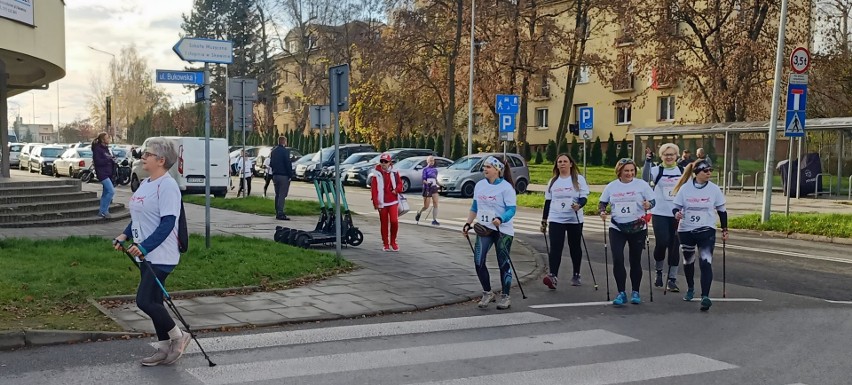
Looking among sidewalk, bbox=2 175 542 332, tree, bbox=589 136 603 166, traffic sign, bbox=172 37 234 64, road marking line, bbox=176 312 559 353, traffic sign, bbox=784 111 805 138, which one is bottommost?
road marking line, bbox=176 312 559 353

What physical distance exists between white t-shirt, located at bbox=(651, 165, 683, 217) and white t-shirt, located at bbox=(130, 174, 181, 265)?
5.90m

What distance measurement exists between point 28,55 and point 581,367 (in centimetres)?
1442

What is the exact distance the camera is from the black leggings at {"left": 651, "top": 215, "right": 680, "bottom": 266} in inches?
388

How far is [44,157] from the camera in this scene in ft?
134

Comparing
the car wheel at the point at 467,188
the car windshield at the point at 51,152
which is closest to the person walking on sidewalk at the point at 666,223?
the car wheel at the point at 467,188

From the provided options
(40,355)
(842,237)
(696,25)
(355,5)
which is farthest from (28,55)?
(355,5)

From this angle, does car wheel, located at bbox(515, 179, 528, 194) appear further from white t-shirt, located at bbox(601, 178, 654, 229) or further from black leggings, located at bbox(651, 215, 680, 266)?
white t-shirt, located at bbox(601, 178, 654, 229)

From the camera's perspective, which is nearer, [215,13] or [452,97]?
[452,97]

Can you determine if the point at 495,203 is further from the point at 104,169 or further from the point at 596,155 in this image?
the point at 596,155

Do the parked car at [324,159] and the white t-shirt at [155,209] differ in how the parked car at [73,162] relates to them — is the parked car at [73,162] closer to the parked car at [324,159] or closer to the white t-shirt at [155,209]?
the parked car at [324,159]

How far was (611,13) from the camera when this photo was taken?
39531mm

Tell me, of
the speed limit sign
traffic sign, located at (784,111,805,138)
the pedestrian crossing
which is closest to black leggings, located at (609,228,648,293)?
the pedestrian crossing

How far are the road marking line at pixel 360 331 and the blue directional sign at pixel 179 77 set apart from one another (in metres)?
4.98

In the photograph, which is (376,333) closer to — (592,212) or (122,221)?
(122,221)
